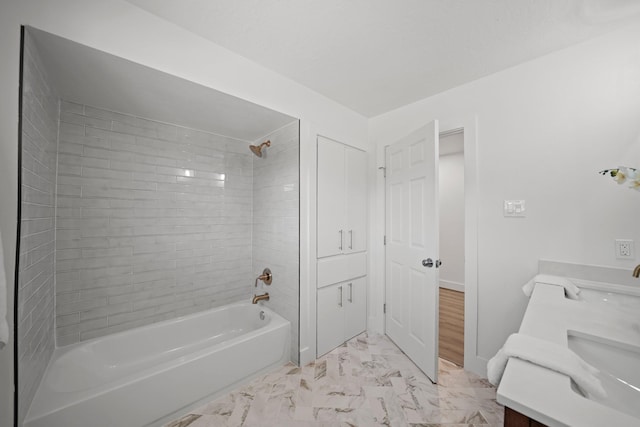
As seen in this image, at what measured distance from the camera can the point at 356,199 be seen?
2537mm

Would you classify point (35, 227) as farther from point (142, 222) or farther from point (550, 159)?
point (550, 159)

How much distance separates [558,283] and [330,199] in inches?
64.0

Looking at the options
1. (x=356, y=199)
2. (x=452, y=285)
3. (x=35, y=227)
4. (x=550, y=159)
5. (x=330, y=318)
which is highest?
(x=550, y=159)

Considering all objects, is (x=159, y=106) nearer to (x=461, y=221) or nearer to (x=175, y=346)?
(x=175, y=346)

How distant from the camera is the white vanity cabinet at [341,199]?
2205mm

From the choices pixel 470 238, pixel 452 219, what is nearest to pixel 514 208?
pixel 470 238

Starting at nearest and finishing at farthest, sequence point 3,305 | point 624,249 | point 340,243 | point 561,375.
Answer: point 561,375 < point 3,305 < point 624,249 < point 340,243

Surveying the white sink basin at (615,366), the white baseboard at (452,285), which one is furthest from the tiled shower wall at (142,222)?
the white baseboard at (452,285)

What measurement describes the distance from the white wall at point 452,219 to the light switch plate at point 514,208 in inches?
90.9

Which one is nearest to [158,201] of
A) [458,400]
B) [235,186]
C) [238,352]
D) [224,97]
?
[235,186]

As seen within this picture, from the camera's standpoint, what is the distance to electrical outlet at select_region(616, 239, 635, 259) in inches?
55.3

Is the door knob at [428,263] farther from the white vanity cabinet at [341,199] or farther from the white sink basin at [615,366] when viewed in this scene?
the white sink basin at [615,366]

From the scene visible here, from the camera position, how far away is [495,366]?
0.72 metres

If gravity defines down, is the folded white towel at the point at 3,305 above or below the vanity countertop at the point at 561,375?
above
